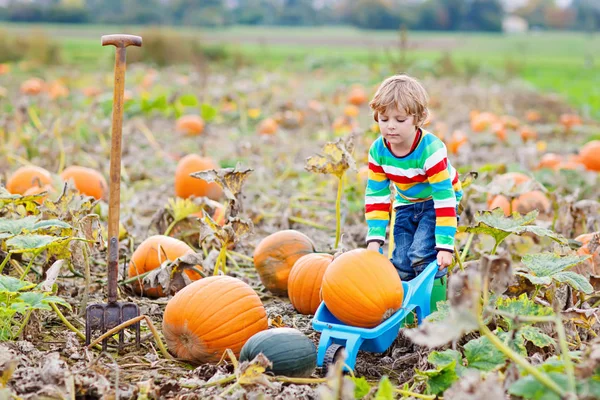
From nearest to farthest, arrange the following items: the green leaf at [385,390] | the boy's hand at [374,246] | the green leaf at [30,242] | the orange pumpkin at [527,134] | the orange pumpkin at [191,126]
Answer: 1. the green leaf at [385,390]
2. the green leaf at [30,242]
3. the boy's hand at [374,246]
4. the orange pumpkin at [191,126]
5. the orange pumpkin at [527,134]

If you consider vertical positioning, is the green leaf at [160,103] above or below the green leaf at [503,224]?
above

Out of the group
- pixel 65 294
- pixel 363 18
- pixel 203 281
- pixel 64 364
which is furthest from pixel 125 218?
pixel 363 18

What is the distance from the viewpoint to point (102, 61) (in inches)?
708

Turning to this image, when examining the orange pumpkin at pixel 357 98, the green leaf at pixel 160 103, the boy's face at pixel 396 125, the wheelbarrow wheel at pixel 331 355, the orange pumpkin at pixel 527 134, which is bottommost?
the wheelbarrow wheel at pixel 331 355

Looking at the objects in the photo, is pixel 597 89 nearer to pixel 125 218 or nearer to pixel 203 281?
pixel 125 218

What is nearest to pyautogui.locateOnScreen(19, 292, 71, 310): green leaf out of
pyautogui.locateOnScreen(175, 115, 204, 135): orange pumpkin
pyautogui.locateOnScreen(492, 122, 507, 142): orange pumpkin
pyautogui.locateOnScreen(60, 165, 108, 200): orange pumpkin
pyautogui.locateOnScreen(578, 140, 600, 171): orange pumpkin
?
pyautogui.locateOnScreen(60, 165, 108, 200): orange pumpkin

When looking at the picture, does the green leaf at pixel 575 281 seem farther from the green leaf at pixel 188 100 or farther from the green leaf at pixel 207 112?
the green leaf at pixel 188 100

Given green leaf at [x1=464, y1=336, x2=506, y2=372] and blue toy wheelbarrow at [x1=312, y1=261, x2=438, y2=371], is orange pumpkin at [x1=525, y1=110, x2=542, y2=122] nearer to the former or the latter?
blue toy wheelbarrow at [x1=312, y1=261, x2=438, y2=371]

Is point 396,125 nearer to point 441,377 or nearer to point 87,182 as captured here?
point 441,377

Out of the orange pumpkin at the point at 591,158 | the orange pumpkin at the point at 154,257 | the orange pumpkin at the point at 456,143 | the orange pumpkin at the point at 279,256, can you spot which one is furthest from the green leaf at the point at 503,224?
the orange pumpkin at the point at 456,143

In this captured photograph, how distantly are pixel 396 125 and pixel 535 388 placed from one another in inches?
51.6

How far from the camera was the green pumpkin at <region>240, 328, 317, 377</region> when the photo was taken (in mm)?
2516

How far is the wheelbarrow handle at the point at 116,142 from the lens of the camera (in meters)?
2.71

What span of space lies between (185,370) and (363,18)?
200 feet
